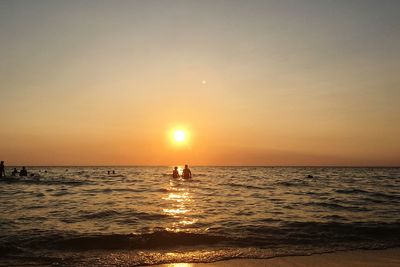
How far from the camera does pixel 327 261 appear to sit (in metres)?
9.95

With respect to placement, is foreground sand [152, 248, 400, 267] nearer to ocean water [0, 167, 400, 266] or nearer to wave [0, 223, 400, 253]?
ocean water [0, 167, 400, 266]

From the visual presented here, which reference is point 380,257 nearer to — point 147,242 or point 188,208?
point 147,242

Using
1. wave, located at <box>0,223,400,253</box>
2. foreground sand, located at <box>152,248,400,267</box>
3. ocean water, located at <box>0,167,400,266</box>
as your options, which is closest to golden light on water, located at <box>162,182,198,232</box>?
ocean water, located at <box>0,167,400,266</box>

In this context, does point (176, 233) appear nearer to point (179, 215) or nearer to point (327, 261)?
point (179, 215)

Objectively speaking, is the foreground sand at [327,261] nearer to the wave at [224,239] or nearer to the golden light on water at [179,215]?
the wave at [224,239]

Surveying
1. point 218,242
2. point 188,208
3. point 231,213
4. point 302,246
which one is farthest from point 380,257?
point 188,208

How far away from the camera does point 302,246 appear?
12023 mm

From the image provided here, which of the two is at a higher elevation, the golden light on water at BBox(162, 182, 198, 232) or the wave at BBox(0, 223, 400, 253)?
the golden light on water at BBox(162, 182, 198, 232)

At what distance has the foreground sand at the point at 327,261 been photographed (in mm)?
9570

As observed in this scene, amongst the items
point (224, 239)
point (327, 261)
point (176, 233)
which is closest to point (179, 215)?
point (176, 233)

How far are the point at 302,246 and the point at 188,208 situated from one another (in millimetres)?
10329

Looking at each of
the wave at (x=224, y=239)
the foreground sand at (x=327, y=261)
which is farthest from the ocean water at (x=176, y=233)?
the foreground sand at (x=327, y=261)

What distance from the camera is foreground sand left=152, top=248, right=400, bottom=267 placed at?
31.4 ft

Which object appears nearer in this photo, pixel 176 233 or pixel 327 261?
pixel 327 261
